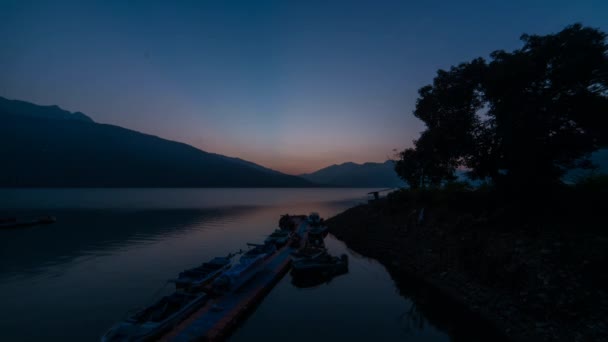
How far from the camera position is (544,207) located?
1856cm

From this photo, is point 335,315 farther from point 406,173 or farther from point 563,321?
point 406,173

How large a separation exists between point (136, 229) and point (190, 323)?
44.9m

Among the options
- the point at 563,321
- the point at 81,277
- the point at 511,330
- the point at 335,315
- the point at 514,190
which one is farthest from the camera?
the point at 81,277

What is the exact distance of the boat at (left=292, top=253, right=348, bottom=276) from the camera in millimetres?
24812

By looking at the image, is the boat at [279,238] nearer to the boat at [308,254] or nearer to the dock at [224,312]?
the boat at [308,254]

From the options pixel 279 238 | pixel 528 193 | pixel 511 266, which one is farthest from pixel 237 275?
pixel 528 193

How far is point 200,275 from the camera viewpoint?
20625mm

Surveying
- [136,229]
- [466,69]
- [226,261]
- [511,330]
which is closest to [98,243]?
[136,229]

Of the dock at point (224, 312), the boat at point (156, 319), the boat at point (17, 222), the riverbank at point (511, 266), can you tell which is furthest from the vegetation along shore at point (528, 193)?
the boat at point (17, 222)

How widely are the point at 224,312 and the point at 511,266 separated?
17543 millimetres

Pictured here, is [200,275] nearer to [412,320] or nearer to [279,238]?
[412,320]

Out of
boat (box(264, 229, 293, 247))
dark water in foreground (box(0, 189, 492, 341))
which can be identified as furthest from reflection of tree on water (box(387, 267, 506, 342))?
boat (box(264, 229, 293, 247))

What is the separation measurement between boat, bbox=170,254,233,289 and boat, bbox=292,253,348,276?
21.6 feet

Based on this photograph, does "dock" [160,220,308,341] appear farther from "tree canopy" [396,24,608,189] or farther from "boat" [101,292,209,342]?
"tree canopy" [396,24,608,189]
